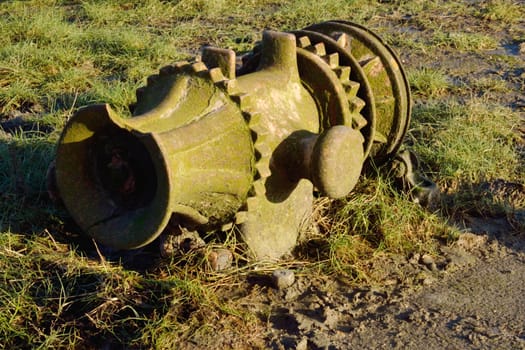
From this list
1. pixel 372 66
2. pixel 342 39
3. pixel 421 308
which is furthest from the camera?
pixel 372 66

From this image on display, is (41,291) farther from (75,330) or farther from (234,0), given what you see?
(234,0)

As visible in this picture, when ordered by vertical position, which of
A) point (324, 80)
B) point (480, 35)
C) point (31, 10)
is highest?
point (324, 80)

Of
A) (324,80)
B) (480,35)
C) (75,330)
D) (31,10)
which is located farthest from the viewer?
(31,10)

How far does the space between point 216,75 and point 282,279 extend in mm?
887

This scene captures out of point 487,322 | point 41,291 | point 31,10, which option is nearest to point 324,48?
point 487,322

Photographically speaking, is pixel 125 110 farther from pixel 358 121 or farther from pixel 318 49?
pixel 358 121

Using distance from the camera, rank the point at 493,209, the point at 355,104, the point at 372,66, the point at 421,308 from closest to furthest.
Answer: the point at 421,308 < the point at 355,104 < the point at 372,66 < the point at 493,209

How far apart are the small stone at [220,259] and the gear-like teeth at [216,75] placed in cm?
72

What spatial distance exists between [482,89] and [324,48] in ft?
7.03

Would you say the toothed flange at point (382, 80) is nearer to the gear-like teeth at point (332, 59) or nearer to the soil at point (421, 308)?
the gear-like teeth at point (332, 59)

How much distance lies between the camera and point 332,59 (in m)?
3.31

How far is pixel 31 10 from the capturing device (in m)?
6.95

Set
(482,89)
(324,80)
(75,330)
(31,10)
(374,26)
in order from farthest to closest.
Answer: (31,10) < (374,26) < (482,89) < (324,80) < (75,330)

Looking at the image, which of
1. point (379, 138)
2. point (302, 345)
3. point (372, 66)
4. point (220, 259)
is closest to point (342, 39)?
point (372, 66)
